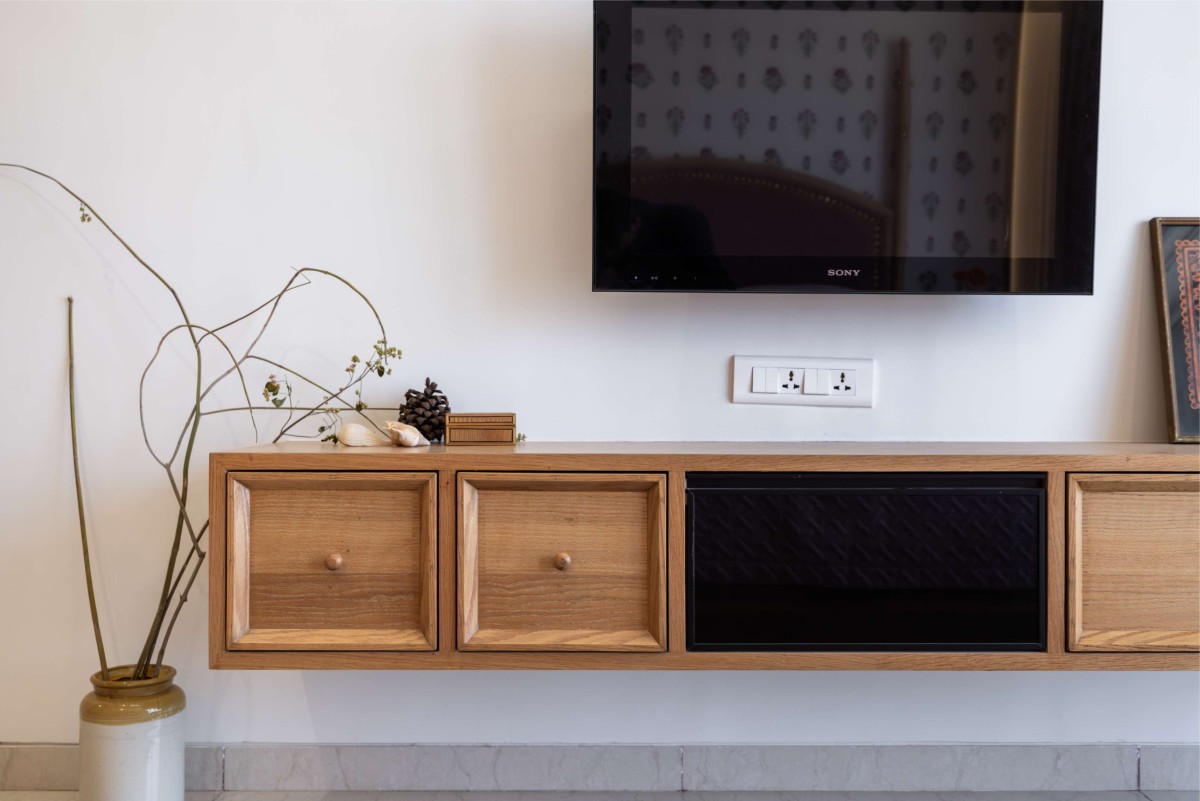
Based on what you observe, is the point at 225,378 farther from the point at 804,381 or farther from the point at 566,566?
the point at 804,381

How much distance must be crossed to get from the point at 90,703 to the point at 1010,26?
2.04m

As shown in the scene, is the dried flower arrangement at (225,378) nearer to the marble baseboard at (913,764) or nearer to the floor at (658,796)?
the floor at (658,796)

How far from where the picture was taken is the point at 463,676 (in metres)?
1.78

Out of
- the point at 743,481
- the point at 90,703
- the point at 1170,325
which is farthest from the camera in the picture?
the point at 1170,325

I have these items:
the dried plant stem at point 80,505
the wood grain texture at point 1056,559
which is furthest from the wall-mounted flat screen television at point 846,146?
the dried plant stem at point 80,505

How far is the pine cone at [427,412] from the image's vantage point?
66.0 inches

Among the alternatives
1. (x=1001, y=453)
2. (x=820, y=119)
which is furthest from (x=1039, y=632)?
(x=820, y=119)

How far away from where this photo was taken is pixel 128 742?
154 centimetres

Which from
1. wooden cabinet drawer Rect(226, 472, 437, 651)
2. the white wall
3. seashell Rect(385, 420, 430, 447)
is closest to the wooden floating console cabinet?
wooden cabinet drawer Rect(226, 472, 437, 651)

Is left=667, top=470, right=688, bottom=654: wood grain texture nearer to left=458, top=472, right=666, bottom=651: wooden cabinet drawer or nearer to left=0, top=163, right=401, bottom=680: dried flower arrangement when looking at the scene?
left=458, top=472, right=666, bottom=651: wooden cabinet drawer

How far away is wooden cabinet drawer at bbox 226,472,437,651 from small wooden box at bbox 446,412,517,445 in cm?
20

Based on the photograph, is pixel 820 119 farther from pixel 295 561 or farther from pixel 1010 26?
pixel 295 561

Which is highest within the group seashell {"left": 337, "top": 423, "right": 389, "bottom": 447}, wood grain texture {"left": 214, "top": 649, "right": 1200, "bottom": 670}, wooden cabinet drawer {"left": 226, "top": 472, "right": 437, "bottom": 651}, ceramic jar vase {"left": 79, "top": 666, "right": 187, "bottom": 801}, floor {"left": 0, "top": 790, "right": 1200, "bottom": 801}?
seashell {"left": 337, "top": 423, "right": 389, "bottom": 447}

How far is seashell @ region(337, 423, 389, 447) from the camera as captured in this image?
5.21 feet
